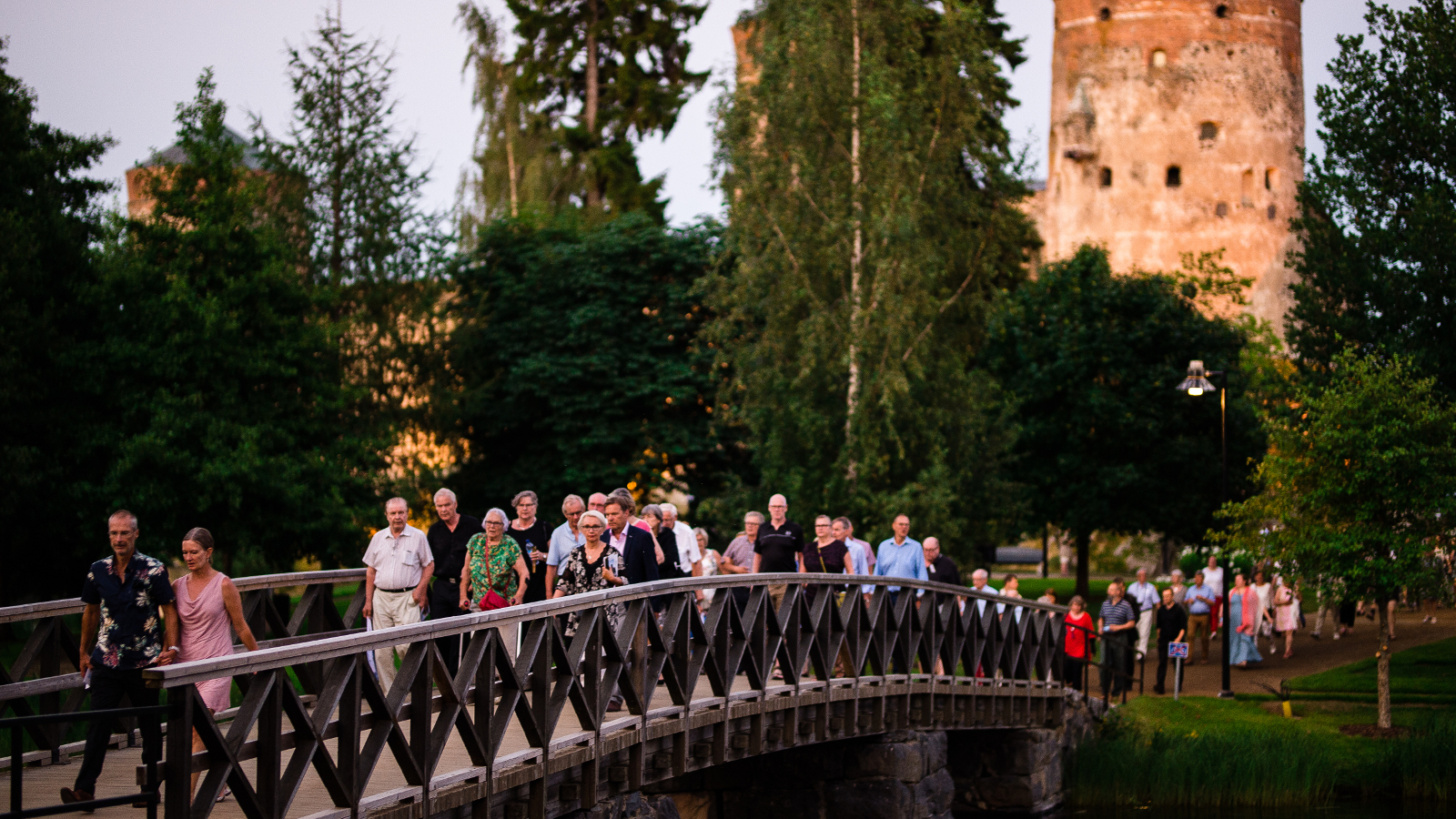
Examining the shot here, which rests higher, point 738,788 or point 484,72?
point 484,72

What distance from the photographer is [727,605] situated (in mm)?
11781

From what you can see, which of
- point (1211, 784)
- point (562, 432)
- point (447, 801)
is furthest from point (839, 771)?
point (562, 432)

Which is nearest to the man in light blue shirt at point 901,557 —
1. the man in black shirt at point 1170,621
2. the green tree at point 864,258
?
the man in black shirt at point 1170,621

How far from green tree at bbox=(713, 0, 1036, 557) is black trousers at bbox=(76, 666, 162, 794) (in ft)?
62.6

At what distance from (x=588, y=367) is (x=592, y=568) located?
894 inches

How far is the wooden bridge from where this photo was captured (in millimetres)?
7008

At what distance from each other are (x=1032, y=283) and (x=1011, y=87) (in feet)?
14.8

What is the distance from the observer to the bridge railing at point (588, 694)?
6.99m

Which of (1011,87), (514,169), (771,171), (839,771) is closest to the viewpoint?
(839,771)

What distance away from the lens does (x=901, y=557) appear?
51.9ft

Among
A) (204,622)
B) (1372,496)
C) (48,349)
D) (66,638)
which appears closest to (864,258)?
(1372,496)

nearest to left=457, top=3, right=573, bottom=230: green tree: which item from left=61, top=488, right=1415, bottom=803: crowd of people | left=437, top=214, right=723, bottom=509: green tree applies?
left=437, top=214, right=723, bottom=509: green tree

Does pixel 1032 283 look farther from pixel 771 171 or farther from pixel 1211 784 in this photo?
pixel 1211 784

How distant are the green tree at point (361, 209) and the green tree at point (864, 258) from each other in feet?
24.2
